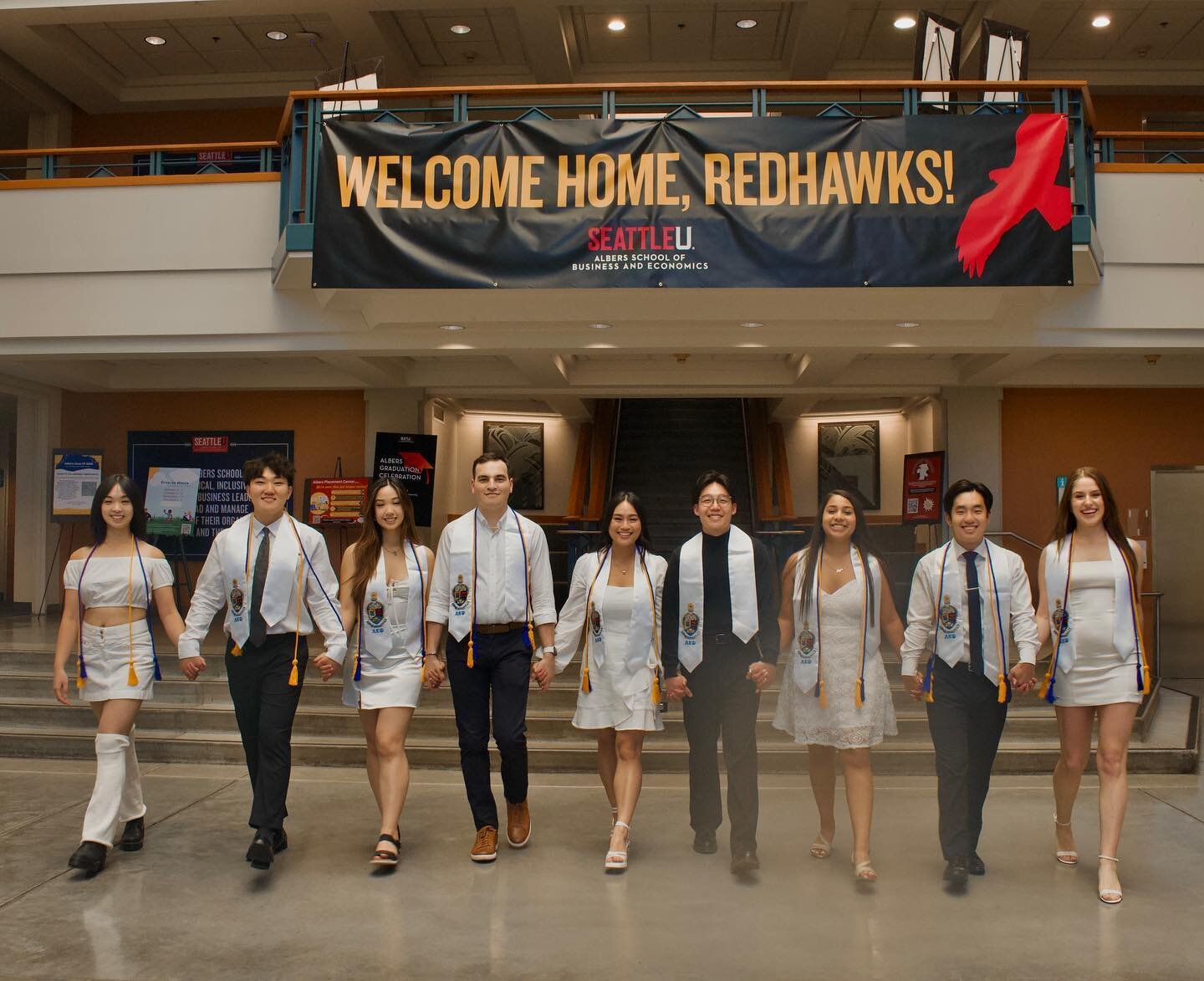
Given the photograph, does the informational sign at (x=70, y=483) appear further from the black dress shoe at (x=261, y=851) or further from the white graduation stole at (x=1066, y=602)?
the white graduation stole at (x=1066, y=602)

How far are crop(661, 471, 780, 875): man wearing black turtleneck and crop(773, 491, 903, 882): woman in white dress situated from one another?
0.17m

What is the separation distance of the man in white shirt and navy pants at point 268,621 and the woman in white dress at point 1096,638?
3.13 metres

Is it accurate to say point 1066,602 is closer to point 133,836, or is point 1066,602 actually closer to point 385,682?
point 385,682

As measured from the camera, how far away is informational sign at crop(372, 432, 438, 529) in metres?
10.6

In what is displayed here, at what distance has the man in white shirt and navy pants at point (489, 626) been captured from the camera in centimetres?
468

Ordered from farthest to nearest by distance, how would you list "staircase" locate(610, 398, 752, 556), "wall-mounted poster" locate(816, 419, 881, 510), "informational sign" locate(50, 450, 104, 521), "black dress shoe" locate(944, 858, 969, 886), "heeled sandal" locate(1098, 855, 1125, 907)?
"wall-mounted poster" locate(816, 419, 881, 510) < "staircase" locate(610, 398, 752, 556) < "informational sign" locate(50, 450, 104, 521) < "black dress shoe" locate(944, 858, 969, 886) < "heeled sandal" locate(1098, 855, 1125, 907)

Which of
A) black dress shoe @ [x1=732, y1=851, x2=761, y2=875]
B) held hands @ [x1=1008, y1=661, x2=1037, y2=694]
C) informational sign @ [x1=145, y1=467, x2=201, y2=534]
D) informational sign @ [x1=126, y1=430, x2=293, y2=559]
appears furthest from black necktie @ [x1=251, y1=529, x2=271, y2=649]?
informational sign @ [x1=126, y1=430, x2=293, y2=559]

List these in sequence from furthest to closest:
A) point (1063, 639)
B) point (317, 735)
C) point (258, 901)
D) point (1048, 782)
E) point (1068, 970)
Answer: point (317, 735) < point (1048, 782) < point (1063, 639) < point (258, 901) < point (1068, 970)

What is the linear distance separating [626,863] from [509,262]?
14.6ft

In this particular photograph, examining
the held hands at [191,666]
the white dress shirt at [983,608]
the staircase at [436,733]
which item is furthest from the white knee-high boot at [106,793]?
the white dress shirt at [983,608]

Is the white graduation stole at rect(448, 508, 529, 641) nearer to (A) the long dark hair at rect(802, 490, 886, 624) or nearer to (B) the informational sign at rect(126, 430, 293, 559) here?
(A) the long dark hair at rect(802, 490, 886, 624)

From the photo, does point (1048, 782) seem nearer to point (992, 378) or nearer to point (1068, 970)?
point (1068, 970)

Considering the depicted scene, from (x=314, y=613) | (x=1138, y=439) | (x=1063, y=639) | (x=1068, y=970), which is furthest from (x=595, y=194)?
(x=1138, y=439)

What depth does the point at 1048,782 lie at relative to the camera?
625 centimetres
